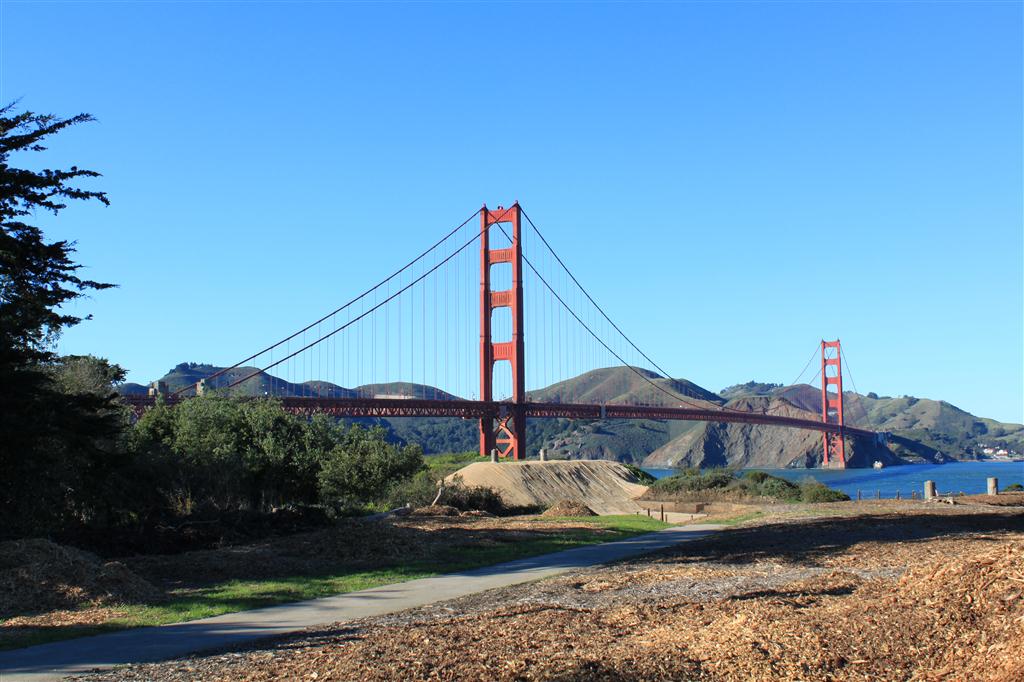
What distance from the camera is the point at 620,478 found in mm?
59531

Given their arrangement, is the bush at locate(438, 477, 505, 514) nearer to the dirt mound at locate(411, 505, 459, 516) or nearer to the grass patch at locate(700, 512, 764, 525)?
the dirt mound at locate(411, 505, 459, 516)

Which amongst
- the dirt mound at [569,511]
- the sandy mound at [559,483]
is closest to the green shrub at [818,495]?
the sandy mound at [559,483]

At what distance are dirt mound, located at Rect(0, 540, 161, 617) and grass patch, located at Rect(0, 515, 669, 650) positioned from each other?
61cm

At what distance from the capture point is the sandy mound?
47.2m

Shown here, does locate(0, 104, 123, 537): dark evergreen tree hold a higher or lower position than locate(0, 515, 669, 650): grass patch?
higher

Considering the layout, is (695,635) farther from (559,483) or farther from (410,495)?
(559,483)

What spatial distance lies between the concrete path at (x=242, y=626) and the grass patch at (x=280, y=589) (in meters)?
0.34

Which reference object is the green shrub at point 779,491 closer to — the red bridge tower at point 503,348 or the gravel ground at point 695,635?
the red bridge tower at point 503,348

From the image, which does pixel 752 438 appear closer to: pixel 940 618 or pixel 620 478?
pixel 620 478

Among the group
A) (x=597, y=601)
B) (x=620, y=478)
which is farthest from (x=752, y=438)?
(x=597, y=601)

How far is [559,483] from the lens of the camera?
52500 millimetres

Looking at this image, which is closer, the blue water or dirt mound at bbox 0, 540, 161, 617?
dirt mound at bbox 0, 540, 161, 617

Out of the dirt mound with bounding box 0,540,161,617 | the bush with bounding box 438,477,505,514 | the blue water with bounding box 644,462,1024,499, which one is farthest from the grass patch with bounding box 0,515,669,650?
the blue water with bounding box 644,462,1024,499

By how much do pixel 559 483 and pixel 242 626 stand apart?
40.7 metres
